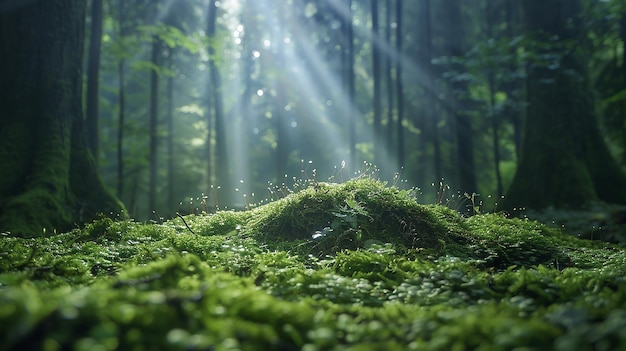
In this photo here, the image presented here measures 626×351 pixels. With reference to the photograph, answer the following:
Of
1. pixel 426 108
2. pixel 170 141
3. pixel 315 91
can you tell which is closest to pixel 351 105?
pixel 426 108

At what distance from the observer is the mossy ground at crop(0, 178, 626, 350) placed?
5.23 ft

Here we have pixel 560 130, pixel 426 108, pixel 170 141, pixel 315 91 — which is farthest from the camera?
pixel 315 91

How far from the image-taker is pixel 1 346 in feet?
4.51

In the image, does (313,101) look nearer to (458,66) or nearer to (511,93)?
(458,66)

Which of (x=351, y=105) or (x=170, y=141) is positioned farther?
(x=170, y=141)

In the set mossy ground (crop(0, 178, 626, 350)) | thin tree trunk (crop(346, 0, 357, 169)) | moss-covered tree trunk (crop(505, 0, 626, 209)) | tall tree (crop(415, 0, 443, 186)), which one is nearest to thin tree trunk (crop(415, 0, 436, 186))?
tall tree (crop(415, 0, 443, 186))

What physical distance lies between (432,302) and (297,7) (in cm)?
2066

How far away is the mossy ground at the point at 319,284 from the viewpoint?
1.59m

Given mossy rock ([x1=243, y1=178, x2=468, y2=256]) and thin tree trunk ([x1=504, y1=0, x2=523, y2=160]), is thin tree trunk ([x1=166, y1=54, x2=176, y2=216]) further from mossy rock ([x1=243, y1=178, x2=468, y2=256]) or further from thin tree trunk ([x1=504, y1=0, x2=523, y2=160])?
mossy rock ([x1=243, y1=178, x2=468, y2=256])

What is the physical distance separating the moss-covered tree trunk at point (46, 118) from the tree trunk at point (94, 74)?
20.5ft

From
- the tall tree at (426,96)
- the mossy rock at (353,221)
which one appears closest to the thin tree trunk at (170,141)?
the tall tree at (426,96)

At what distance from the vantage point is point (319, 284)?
301cm

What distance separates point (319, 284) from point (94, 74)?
13.0 metres

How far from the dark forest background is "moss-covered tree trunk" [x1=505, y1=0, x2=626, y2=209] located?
165 mm
